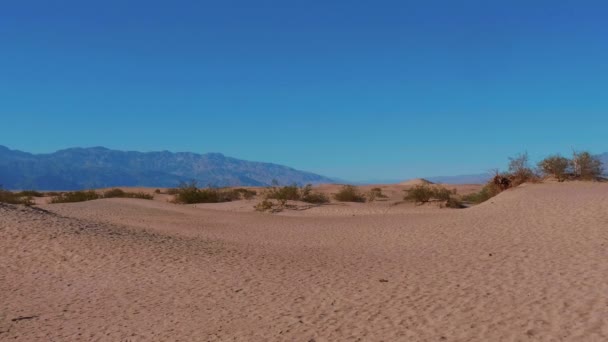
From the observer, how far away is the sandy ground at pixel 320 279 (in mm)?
7680

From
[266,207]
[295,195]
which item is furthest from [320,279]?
[295,195]

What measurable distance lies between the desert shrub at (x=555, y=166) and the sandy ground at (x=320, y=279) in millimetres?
8122

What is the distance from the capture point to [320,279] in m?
11.3

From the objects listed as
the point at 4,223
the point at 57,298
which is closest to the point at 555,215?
the point at 57,298

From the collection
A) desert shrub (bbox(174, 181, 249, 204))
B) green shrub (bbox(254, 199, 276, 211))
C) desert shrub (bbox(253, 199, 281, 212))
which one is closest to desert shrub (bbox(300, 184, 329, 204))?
desert shrub (bbox(253, 199, 281, 212))

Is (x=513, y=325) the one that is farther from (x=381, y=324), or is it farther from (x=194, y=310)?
(x=194, y=310)

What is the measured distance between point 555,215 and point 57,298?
15530 millimetres

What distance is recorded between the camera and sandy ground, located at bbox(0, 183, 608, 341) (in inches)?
302

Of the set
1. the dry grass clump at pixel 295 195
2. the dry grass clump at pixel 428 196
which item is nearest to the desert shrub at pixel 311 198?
the dry grass clump at pixel 295 195

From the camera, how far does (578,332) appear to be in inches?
258

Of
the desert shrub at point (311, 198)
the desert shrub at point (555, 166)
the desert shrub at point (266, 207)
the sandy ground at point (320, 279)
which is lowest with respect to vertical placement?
the sandy ground at point (320, 279)

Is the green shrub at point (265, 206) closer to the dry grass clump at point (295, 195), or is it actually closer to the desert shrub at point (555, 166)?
the dry grass clump at point (295, 195)

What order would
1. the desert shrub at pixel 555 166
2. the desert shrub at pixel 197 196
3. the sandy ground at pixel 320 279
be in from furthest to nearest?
the desert shrub at pixel 197 196, the desert shrub at pixel 555 166, the sandy ground at pixel 320 279

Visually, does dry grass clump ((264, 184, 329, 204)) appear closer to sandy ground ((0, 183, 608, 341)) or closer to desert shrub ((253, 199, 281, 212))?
desert shrub ((253, 199, 281, 212))
